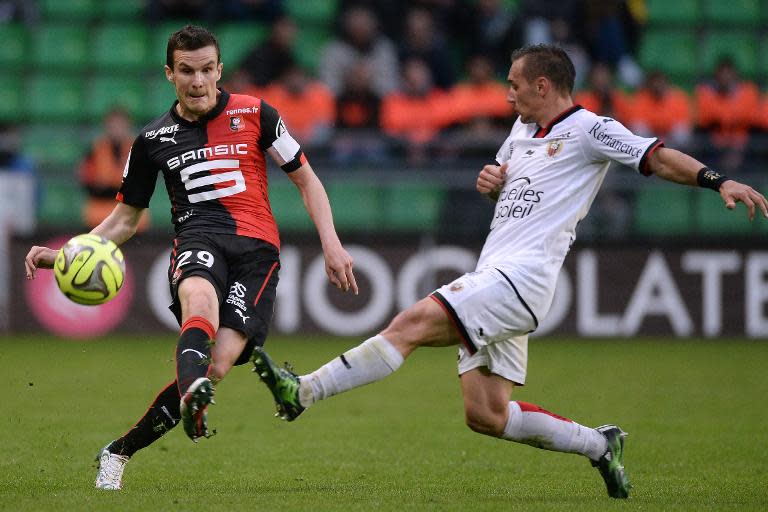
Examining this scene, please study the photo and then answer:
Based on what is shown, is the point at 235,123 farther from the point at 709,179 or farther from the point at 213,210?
the point at 709,179

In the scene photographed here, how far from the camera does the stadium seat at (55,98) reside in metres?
16.8

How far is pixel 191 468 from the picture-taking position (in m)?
7.08

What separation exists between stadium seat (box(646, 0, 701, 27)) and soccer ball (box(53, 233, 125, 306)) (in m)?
13.5

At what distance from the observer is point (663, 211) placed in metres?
14.6

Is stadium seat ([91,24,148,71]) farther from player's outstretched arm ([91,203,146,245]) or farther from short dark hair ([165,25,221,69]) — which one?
short dark hair ([165,25,221,69])

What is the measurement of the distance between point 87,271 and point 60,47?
12225 millimetres

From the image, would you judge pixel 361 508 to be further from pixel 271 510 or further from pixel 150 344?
pixel 150 344

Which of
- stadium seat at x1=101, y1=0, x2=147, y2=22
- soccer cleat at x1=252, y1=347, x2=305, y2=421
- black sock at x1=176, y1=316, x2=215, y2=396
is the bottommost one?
soccer cleat at x1=252, y1=347, x2=305, y2=421

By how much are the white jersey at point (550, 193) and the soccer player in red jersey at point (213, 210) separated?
2.63 feet

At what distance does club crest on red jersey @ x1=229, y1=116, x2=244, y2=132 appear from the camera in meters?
6.45

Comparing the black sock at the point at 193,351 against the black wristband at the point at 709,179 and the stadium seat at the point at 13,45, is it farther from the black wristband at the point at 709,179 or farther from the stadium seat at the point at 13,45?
the stadium seat at the point at 13,45

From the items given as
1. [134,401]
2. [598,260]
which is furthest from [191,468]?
[598,260]

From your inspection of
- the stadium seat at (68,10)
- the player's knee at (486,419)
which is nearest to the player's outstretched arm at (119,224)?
the player's knee at (486,419)

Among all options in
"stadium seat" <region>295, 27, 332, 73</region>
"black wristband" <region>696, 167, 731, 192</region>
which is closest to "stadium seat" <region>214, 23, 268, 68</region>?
"stadium seat" <region>295, 27, 332, 73</region>
